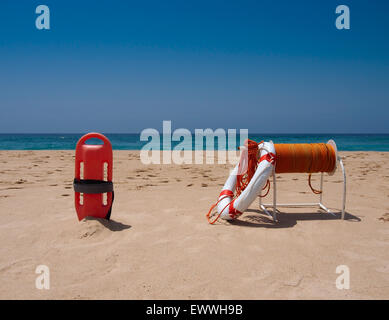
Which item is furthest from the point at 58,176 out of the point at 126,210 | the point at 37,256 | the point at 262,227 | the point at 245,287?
the point at 245,287

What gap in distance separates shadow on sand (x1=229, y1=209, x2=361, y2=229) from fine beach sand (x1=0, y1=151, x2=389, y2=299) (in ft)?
0.05

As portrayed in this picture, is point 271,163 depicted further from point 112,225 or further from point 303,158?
point 112,225

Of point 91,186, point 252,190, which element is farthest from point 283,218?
point 91,186

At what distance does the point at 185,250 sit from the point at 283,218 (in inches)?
76.9

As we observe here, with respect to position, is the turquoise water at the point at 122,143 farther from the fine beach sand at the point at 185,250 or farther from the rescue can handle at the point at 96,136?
the rescue can handle at the point at 96,136

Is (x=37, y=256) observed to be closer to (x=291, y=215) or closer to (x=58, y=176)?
(x=291, y=215)

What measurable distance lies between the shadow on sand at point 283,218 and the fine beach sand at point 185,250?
0.05 ft

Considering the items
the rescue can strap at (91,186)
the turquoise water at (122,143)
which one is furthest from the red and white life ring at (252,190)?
the turquoise water at (122,143)

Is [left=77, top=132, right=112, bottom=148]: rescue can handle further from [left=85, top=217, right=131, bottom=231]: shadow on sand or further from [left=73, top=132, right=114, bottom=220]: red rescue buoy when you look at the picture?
[left=85, top=217, right=131, bottom=231]: shadow on sand

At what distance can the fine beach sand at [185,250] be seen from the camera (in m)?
2.55

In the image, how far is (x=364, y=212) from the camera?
16.2 feet

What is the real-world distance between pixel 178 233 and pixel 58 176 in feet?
17.9

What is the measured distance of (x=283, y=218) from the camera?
467 centimetres

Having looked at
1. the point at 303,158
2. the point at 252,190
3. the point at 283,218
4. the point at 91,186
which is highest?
the point at 303,158
